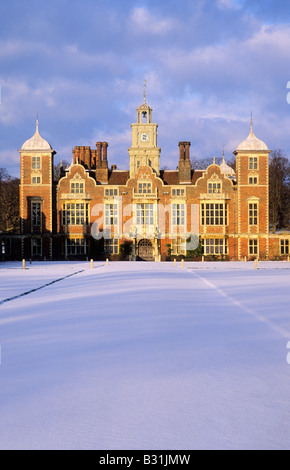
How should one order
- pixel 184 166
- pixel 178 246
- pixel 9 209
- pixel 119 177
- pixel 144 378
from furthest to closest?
pixel 9 209 → pixel 119 177 → pixel 184 166 → pixel 178 246 → pixel 144 378

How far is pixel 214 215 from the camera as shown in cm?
4500

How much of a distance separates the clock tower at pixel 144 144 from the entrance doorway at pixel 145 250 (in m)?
7.32

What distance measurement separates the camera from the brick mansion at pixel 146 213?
44562mm

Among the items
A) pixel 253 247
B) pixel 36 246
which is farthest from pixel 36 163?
pixel 253 247

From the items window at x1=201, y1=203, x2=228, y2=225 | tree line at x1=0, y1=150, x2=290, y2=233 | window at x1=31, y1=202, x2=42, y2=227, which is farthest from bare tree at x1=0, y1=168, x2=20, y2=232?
window at x1=201, y1=203, x2=228, y2=225

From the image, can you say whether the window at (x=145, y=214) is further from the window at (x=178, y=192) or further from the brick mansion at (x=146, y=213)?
the window at (x=178, y=192)

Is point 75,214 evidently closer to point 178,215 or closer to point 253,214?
point 178,215

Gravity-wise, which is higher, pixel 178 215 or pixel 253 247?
pixel 178 215

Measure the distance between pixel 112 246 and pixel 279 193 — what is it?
2733cm

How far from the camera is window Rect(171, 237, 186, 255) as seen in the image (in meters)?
44.5

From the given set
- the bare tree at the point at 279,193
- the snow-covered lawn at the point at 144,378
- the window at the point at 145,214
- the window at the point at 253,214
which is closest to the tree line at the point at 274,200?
the bare tree at the point at 279,193

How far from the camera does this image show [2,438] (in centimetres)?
393

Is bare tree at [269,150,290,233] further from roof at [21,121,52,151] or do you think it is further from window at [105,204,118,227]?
roof at [21,121,52,151]
